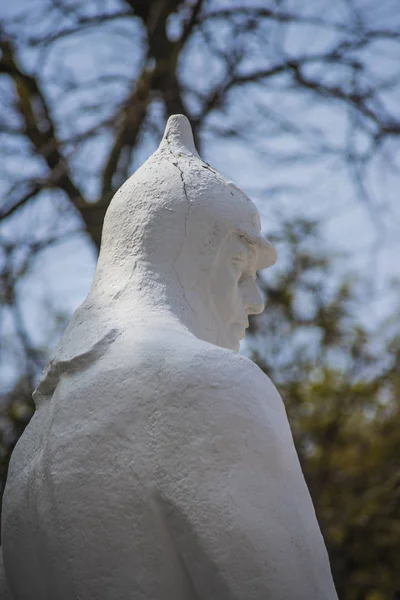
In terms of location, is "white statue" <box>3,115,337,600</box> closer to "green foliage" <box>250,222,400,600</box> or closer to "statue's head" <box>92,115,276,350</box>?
"statue's head" <box>92,115,276,350</box>

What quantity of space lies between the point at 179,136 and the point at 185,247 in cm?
49

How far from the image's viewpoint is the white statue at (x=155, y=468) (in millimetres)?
2324

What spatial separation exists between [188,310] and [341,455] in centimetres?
924

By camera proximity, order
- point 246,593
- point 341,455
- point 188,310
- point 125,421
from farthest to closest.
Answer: point 341,455 < point 188,310 < point 125,421 < point 246,593

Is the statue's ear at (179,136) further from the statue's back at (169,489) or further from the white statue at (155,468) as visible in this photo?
the statue's back at (169,489)

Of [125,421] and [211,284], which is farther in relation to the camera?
[211,284]

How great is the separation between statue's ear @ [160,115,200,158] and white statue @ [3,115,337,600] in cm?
39

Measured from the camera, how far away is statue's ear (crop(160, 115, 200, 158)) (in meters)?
3.14

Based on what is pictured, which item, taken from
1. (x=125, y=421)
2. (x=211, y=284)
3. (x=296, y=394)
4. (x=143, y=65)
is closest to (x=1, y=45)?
(x=143, y=65)

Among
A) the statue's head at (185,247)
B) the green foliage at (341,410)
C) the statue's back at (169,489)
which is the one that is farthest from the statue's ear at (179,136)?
the green foliage at (341,410)

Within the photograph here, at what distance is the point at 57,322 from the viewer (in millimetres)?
9812

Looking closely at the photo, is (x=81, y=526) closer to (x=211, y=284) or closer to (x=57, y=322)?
(x=211, y=284)

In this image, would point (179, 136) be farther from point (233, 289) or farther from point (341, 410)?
point (341, 410)

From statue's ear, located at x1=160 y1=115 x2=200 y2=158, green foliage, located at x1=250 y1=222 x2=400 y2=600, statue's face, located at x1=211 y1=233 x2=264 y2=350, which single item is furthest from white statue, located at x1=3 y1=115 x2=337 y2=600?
green foliage, located at x1=250 y1=222 x2=400 y2=600
